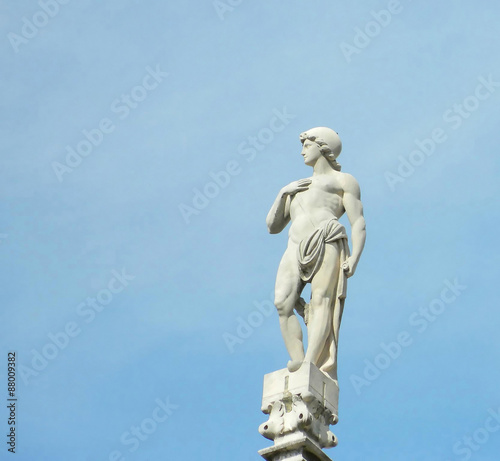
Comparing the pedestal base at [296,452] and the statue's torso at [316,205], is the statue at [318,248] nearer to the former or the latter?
the statue's torso at [316,205]

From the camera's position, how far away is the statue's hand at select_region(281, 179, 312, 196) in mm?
25141

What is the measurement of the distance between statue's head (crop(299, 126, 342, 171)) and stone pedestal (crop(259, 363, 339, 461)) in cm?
448

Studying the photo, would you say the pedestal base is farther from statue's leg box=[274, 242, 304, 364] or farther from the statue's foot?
statue's leg box=[274, 242, 304, 364]

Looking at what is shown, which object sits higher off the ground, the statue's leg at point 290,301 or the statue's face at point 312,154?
the statue's face at point 312,154

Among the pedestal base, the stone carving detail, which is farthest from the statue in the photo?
the pedestal base

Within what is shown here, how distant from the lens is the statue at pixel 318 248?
2366 centimetres

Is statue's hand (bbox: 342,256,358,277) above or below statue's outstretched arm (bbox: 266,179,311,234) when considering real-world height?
below

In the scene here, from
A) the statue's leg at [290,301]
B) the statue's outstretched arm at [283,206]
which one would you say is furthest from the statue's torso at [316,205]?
the statue's leg at [290,301]

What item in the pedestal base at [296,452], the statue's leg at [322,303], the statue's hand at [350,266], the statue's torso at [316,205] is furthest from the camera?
the statue's torso at [316,205]

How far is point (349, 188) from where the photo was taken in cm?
2495

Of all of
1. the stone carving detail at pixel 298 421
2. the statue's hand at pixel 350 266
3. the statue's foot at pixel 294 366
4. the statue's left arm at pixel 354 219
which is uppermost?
the statue's left arm at pixel 354 219

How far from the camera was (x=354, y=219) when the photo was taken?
24656 mm

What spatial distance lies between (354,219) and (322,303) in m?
1.86

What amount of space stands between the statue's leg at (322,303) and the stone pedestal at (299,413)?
1.67ft
